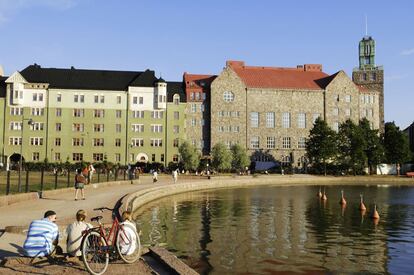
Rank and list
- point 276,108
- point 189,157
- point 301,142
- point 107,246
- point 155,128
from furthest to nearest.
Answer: point 301,142 → point 276,108 → point 155,128 → point 189,157 → point 107,246

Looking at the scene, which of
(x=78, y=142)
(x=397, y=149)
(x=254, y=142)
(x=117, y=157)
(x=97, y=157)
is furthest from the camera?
(x=254, y=142)

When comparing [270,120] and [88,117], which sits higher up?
[270,120]

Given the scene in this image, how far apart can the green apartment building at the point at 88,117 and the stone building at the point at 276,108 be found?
32.9 feet

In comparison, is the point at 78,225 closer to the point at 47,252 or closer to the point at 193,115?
the point at 47,252

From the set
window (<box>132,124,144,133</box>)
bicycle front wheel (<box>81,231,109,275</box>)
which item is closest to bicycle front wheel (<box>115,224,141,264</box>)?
bicycle front wheel (<box>81,231,109,275</box>)

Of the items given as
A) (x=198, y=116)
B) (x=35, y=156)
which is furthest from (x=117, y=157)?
(x=198, y=116)

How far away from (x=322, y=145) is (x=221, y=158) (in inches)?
789

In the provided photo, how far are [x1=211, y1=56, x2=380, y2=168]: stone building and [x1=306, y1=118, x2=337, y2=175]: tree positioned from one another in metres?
10.1

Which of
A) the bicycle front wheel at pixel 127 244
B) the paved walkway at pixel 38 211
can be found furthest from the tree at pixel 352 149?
the bicycle front wheel at pixel 127 244

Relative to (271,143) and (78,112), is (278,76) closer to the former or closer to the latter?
(271,143)

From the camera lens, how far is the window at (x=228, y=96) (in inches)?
3802

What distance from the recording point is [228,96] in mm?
96812

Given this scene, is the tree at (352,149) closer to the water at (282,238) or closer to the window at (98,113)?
the window at (98,113)

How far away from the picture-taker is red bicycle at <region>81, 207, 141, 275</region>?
1040 cm
